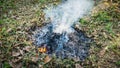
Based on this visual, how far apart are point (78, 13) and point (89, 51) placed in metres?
1.30

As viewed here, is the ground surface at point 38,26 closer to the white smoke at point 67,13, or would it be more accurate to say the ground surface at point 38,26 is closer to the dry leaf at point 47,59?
the dry leaf at point 47,59

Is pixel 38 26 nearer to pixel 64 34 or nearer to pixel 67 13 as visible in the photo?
pixel 64 34

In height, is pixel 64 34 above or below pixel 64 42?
above

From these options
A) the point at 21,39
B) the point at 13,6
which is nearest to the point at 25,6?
the point at 13,6

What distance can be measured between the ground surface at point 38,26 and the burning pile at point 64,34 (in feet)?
0.51

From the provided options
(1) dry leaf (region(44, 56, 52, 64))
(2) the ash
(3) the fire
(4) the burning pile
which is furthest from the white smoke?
(1) dry leaf (region(44, 56, 52, 64))

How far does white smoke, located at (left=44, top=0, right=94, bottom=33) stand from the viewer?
521cm

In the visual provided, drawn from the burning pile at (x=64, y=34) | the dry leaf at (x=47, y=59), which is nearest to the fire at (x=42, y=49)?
the burning pile at (x=64, y=34)

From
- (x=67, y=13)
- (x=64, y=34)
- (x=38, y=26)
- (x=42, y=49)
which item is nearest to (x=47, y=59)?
(x=42, y=49)

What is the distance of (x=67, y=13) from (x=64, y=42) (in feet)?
3.30

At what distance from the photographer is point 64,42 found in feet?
15.9

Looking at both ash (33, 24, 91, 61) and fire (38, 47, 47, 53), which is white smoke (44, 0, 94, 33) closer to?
ash (33, 24, 91, 61)

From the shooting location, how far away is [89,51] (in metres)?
4.63

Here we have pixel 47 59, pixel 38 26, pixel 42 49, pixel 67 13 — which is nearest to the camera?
pixel 47 59
